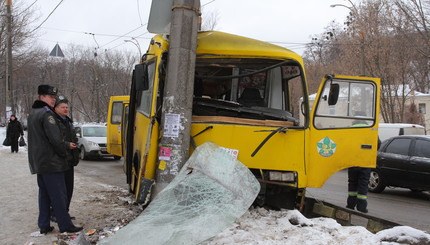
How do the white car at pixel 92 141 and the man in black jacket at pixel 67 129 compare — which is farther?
the white car at pixel 92 141

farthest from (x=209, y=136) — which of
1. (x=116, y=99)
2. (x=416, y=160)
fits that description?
(x=116, y=99)

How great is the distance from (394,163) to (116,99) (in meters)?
9.98

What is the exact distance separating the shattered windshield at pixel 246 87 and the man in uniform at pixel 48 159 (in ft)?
6.17

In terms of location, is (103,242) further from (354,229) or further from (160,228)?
(354,229)

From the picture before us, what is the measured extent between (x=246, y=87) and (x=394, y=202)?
19.1 feet

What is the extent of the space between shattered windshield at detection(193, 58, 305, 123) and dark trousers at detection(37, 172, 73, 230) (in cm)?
204

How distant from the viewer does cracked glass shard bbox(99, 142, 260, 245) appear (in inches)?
137

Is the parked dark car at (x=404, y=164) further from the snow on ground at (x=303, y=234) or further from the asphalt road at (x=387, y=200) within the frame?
the snow on ground at (x=303, y=234)

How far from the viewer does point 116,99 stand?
15.0 meters

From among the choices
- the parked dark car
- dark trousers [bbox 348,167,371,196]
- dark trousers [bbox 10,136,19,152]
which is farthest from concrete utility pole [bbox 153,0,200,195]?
dark trousers [bbox 10,136,19,152]

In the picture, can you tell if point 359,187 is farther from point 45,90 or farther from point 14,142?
point 14,142

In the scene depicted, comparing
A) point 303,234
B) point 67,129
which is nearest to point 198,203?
point 303,234

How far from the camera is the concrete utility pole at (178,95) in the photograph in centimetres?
476

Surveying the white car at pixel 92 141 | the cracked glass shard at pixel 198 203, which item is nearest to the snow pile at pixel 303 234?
the cracked glass shard at pixel 198 203
